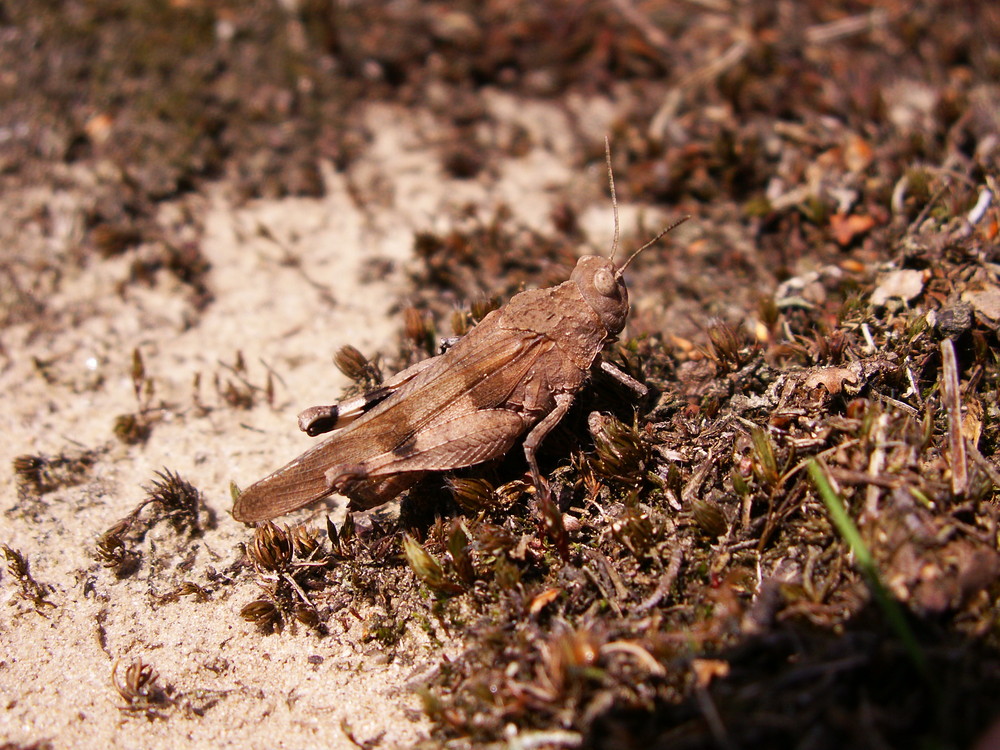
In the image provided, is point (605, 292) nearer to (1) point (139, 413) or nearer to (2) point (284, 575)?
(2) point (284, 575)

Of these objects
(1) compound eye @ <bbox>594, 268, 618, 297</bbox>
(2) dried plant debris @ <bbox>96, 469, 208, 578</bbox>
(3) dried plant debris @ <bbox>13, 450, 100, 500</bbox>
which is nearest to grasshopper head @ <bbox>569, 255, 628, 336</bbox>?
(1) compound eye @ <bbox>594, 268, 618, 297</bbox>

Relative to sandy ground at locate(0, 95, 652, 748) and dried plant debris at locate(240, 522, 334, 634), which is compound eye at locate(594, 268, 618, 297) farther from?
dried plant debris at locate(240, 522, 334, 634)

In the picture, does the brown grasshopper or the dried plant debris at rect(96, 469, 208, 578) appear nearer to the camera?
the brown grasshopper

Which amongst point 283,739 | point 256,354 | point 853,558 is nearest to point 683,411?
point 853,558

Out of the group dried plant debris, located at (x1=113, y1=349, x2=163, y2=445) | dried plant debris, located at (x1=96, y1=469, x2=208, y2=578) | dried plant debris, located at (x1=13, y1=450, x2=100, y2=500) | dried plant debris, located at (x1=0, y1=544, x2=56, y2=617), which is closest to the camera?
dried plant debris, located at (x1=0, y1=544, x2=56, y2=617)

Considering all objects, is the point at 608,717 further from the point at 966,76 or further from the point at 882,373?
the point at 966,76

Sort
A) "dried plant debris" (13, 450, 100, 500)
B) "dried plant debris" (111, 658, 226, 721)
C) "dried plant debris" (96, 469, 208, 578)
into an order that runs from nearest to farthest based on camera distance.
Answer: "dried plant debris" (111, 658, 226, 721) < "dried plant debris" (96, 469, 208, 578) < "dried plant debris" (13, 450, 100, 500)

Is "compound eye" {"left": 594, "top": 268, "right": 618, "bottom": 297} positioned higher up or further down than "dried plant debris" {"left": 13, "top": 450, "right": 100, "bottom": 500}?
further down

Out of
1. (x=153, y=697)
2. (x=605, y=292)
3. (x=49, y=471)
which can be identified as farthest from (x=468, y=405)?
(x=49, y=471)

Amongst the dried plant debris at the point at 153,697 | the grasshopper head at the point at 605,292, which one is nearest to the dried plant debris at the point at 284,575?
the dried plant debris at the point at 153,697
